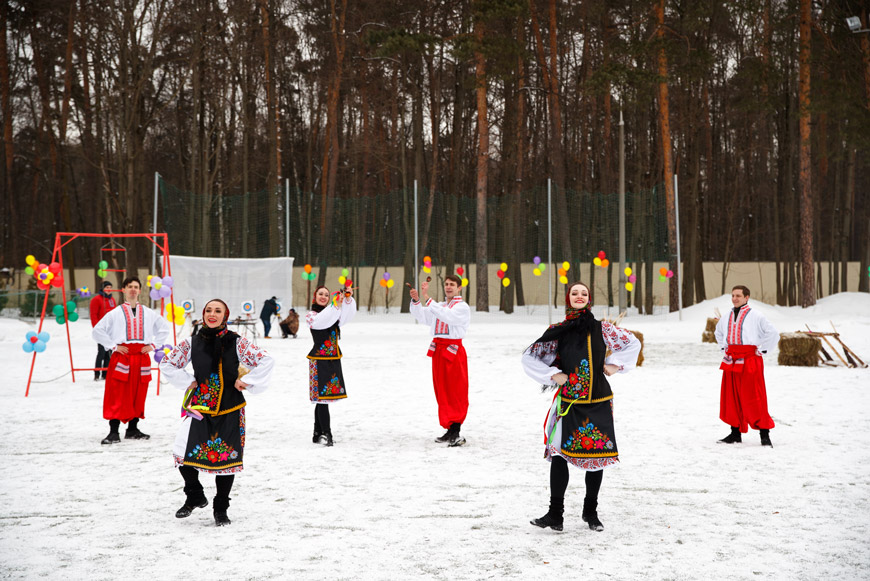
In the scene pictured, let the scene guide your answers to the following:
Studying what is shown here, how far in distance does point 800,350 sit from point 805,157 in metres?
10.2

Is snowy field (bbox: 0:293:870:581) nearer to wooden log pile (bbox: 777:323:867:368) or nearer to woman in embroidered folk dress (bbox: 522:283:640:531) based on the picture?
woman in embroidered folk dress (bbox: 522:283:640:531)

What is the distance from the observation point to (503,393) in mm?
10461

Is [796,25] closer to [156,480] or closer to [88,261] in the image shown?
[156,480]

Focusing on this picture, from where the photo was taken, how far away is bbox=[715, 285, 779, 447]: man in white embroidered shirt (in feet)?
23.2

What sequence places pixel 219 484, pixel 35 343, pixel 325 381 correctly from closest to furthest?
pixel 219 484 < pixel 325 381 < pixel 35 343

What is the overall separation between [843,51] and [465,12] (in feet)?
35.5

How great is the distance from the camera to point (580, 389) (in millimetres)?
4535

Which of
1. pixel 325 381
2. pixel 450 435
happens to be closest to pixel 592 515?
pixel 450 435

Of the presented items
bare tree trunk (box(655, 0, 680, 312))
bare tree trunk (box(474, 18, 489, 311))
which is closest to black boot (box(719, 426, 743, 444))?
bare tree trunk (box(655, 0, 680, 312))

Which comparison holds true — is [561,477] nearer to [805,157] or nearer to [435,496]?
[435,496]

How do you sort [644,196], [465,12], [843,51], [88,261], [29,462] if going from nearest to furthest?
1. [29,462]
2. [843,51]
3. [465,12]
4. [644,196]
5. [88,261]

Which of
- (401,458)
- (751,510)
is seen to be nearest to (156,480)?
(401,458)

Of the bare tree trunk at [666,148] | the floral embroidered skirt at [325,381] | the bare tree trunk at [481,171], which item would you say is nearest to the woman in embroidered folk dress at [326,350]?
the floral embroidered skirt at [325,381]

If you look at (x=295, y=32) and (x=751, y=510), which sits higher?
(x=295, y=32)
